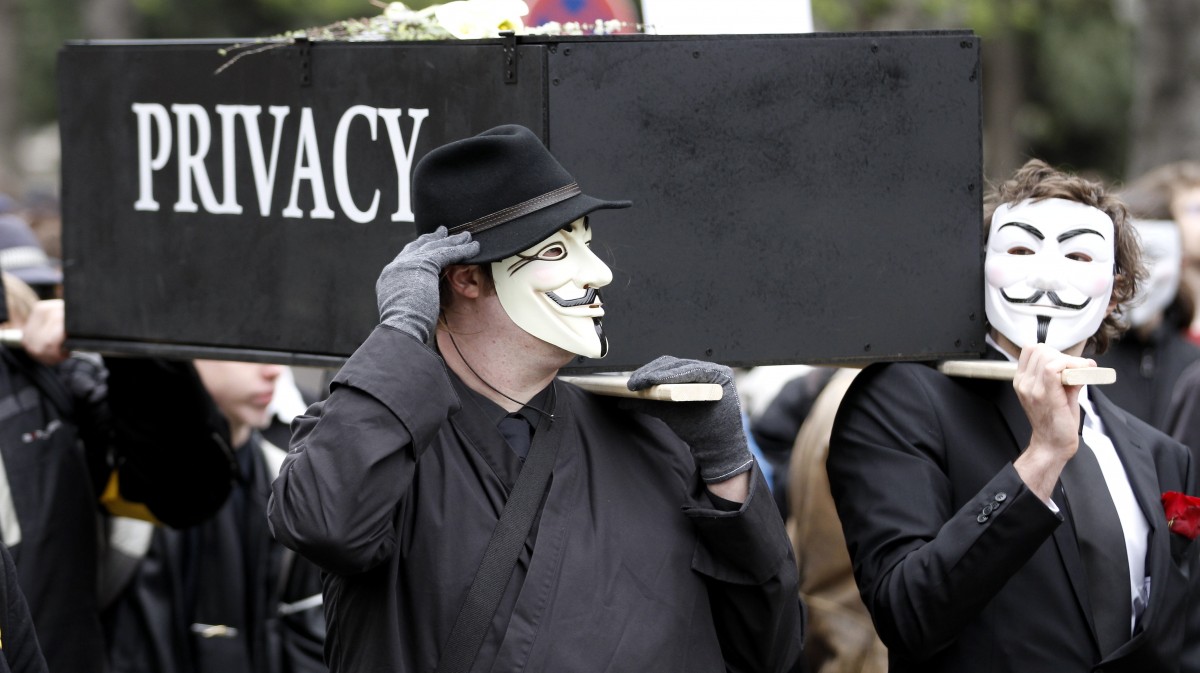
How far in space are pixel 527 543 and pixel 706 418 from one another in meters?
0.41

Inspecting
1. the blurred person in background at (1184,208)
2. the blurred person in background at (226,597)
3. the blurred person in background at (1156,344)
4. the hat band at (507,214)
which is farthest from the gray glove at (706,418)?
the blurred person in background at (1184,208)

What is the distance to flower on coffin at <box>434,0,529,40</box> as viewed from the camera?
3.57 m

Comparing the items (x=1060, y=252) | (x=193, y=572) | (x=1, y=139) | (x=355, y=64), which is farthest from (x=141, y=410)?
(x=1, y=139)

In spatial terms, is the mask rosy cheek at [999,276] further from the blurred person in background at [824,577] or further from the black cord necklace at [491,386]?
the black cord necklace at [491,386]

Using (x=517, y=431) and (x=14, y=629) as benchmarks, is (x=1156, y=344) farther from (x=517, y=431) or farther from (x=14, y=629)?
(x=14, y=629)

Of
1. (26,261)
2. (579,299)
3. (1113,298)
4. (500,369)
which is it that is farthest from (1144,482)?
(26,261)

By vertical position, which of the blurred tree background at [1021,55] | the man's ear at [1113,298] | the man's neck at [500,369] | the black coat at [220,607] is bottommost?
the black coat at [220,607]

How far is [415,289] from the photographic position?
2.89 meters

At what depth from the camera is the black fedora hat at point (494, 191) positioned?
9.93ft

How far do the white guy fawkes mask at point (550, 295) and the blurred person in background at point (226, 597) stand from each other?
79.9 inches

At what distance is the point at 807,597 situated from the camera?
4.49 meters

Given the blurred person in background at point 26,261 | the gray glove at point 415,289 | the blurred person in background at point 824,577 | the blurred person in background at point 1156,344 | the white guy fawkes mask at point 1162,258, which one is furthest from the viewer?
the white guy fawkes mask at point 1162,258

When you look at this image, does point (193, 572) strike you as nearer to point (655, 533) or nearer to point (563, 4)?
point (563, 4)

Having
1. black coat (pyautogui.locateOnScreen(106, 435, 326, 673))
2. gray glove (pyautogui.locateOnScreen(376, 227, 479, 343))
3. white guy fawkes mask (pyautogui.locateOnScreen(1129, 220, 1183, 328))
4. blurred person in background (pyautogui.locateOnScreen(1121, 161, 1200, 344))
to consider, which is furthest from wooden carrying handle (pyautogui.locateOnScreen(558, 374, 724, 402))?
blurred person in background (pyautogui.locateOnScreen(1121, 161, 1200, 344))
